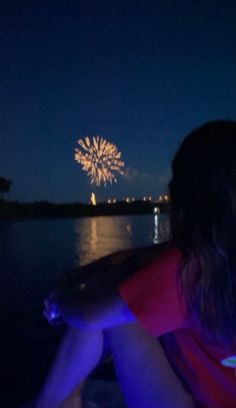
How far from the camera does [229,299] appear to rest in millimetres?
1705

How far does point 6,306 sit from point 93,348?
237 inches

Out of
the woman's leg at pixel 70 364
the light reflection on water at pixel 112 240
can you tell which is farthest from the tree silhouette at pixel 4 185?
the woman's leg at pixel 70 364

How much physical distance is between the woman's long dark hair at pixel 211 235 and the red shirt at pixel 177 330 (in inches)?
1.5

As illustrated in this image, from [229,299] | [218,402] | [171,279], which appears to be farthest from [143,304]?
[218,402]

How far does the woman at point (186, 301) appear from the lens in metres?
1.70

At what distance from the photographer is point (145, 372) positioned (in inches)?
75.6

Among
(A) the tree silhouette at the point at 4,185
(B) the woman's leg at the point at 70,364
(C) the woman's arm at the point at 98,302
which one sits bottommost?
(B) the woman's leg at the point at 70,364

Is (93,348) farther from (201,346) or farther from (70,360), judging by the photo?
(201,346)

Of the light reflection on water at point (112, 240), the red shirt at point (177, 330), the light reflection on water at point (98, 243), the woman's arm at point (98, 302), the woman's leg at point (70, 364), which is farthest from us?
the light reflection on water at point (98, 243)

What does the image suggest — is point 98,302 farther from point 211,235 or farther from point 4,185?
point 4,185

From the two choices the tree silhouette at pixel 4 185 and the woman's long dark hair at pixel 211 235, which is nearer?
the woman's long dark hair at pixel 211 235

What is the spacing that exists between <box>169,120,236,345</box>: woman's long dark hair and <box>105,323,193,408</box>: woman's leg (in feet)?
0.83

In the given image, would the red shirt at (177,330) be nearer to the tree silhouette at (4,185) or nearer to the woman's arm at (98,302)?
the woman's arm at (98,302)

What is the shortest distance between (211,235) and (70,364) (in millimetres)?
734
